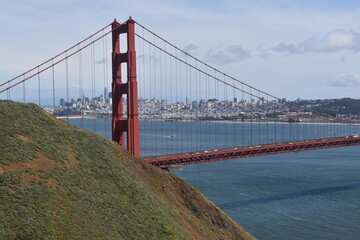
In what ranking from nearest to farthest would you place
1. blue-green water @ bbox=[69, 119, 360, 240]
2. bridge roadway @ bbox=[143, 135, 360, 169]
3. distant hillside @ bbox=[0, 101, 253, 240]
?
distant hillside @ bbox=[0, 101, 253, 240] < blue-green water @ bbox=[69, 119, 360, 240] < bridge roadway @ bbox=[143, 135, 360, 169]

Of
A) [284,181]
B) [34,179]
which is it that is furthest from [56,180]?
[284,181]

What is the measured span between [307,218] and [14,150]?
A: 3088cm

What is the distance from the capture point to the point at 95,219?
54.7 ft

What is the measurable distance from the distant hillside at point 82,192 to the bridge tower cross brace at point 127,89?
942 cm

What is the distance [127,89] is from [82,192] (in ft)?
63.3

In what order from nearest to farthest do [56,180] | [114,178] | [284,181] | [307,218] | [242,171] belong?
[56,180] → [114,178] → [307,218] → [284,181] → [242,171]

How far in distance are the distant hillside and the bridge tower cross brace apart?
942 centimetres

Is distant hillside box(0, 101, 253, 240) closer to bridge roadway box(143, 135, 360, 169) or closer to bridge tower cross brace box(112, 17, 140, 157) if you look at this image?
bridge tower cross brace box(112, 17, 140, 157)

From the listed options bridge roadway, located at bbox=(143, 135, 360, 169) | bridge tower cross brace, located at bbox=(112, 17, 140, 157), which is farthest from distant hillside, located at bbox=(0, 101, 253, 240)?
bridge roadway, located at bbox=(143, 135, 360, 169)

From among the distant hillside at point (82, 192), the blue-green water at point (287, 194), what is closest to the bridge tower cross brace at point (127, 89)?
the blue-green water at point (287, 194)

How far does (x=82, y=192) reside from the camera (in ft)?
59.8

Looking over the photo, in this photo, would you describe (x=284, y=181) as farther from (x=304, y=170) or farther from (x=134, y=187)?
(x=134, y=187)

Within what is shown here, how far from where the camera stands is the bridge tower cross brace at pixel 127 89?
35.8 metres

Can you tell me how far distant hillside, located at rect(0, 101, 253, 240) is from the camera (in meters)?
15.1
